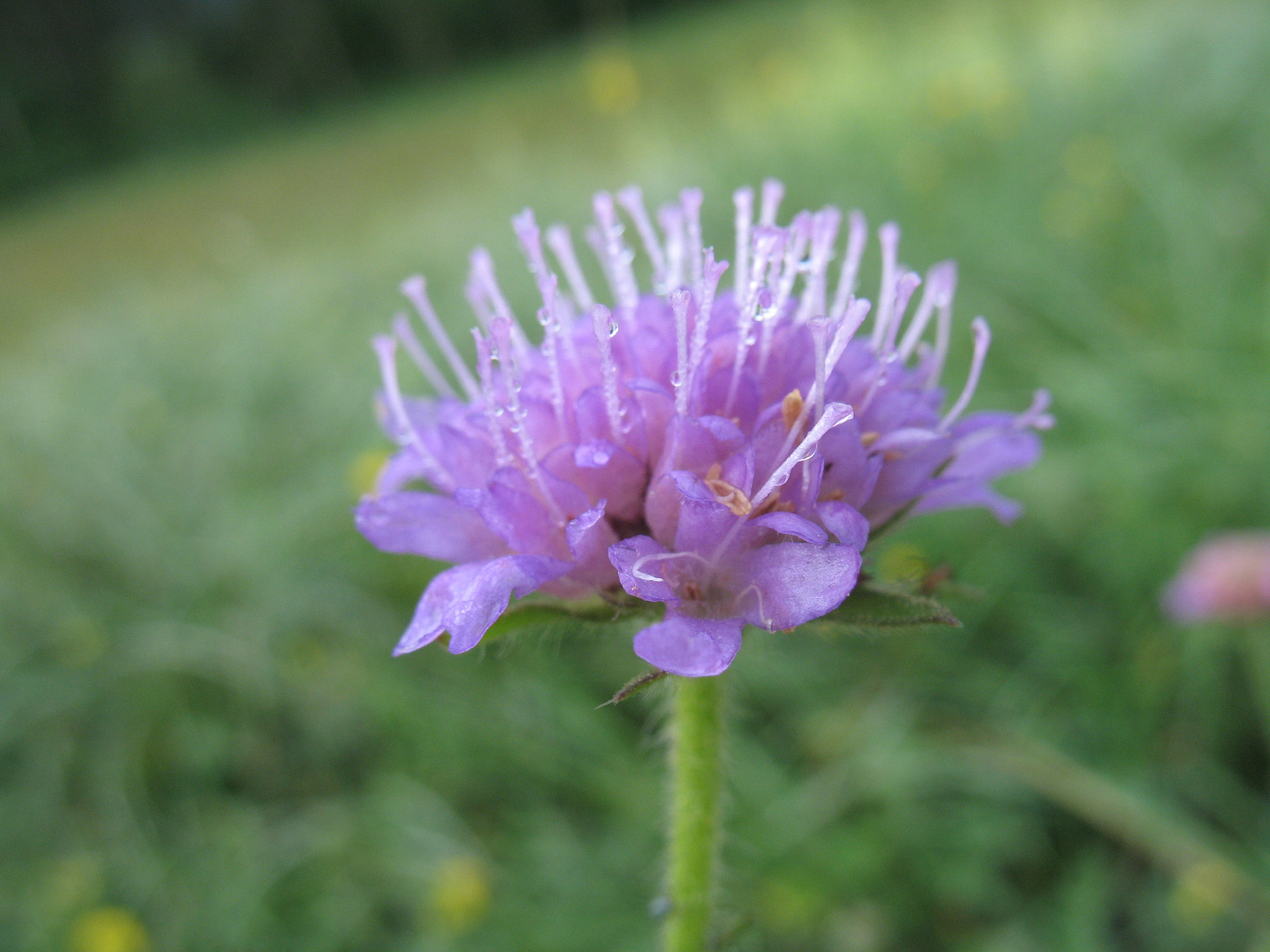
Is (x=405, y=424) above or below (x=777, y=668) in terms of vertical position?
above

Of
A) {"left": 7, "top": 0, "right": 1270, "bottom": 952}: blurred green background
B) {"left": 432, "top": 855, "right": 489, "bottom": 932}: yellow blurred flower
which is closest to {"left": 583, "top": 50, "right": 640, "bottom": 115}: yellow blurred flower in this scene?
{"left": 7, "top": 0, "right": 1270, "bottom": 952}: blurred green background

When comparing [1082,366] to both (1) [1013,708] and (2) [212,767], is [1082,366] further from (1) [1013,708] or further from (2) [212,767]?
(2) [212,767]

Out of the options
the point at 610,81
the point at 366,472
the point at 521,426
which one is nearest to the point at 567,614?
the point at 521,426

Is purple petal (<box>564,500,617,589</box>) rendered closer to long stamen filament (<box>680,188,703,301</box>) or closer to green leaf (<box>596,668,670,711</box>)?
green leaf (<box>596,668,670,711</box>)

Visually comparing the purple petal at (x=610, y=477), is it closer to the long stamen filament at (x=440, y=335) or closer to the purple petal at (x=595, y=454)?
the purple petal at (x=595, y=454)

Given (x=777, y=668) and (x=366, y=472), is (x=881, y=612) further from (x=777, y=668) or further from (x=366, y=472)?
(x=366, y=472)

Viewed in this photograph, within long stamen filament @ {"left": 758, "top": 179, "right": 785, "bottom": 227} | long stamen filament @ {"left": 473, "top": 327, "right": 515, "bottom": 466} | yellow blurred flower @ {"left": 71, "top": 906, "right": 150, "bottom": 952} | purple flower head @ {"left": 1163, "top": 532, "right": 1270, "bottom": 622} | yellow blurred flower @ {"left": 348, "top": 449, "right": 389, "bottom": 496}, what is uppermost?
long stamen filament @ {"left": 758, "top": 179, "right": 785, "bottom": 227}
